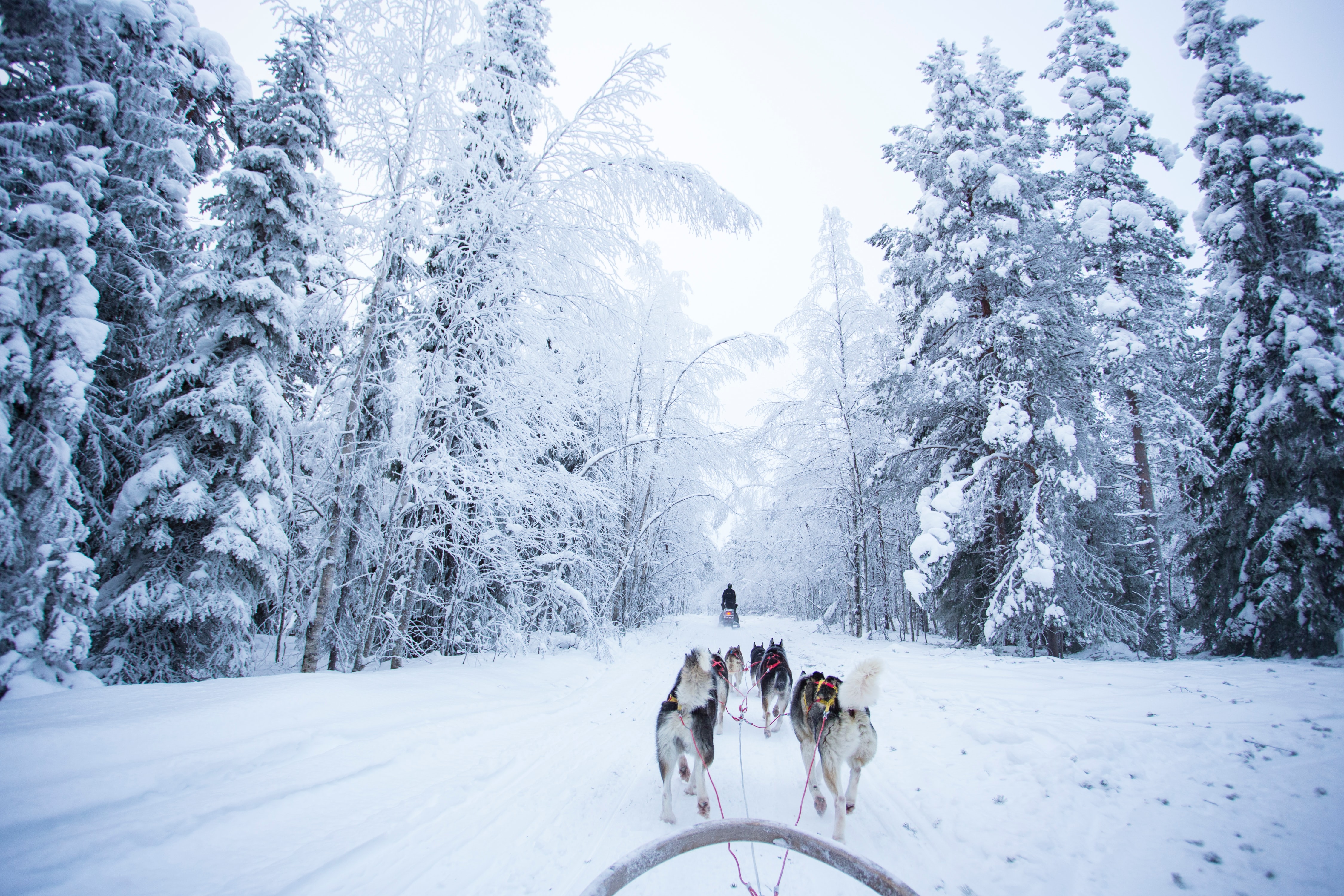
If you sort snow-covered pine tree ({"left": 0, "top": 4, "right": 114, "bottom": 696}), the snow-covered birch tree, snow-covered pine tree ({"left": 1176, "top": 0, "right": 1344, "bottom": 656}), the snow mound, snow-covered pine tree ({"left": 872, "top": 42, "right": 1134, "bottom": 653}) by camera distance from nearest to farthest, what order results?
snow-covered pine tree ({"left": 0, "top": 4, "right": 114, "bottom": 696}) < snow-covered pine tree ({"left": 1176, "top": 0, "right": 1344, "bottom": 656}) < snow-covered pine tree ({"left": 872, "top": 42, "right": 1134, "bottom": 653}) < the snow mound < the snow-covered birch tree

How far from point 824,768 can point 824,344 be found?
15.1 meters

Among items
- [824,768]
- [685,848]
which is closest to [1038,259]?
[824,768]

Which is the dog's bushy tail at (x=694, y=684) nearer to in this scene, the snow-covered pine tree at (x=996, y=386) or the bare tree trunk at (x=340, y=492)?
the bare tree trunk at (x=340, y=492)

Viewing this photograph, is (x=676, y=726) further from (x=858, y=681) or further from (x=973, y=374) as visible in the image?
(x=973, y=374)

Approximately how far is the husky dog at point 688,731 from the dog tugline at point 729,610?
1889 centimetres

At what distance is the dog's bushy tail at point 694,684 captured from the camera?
12.9 ft

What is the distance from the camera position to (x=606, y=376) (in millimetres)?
11672

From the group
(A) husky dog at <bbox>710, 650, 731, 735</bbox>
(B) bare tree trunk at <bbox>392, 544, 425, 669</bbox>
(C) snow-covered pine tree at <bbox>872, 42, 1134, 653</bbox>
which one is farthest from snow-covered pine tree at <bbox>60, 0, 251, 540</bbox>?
(C) snow-covered pine tree at <bbox>872, 42, 1134, 653</bbox>

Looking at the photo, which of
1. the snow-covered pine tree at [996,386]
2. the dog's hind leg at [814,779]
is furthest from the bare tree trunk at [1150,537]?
the dog's hind leg at [814,779]

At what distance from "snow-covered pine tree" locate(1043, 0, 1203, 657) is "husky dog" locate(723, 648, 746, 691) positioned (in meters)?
8.69

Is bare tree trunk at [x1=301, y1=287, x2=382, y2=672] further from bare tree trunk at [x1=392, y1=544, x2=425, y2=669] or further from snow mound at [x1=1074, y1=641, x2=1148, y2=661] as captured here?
snow mound at [x1=1074, y1=641, x2=1148, y2=661]

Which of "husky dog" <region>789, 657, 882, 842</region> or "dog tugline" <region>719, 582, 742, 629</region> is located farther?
"dog tugline" <region>719, 582, 742, 629</region>

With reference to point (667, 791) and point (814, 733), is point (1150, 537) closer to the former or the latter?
point (814, 733)

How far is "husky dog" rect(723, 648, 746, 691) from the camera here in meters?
8.75
